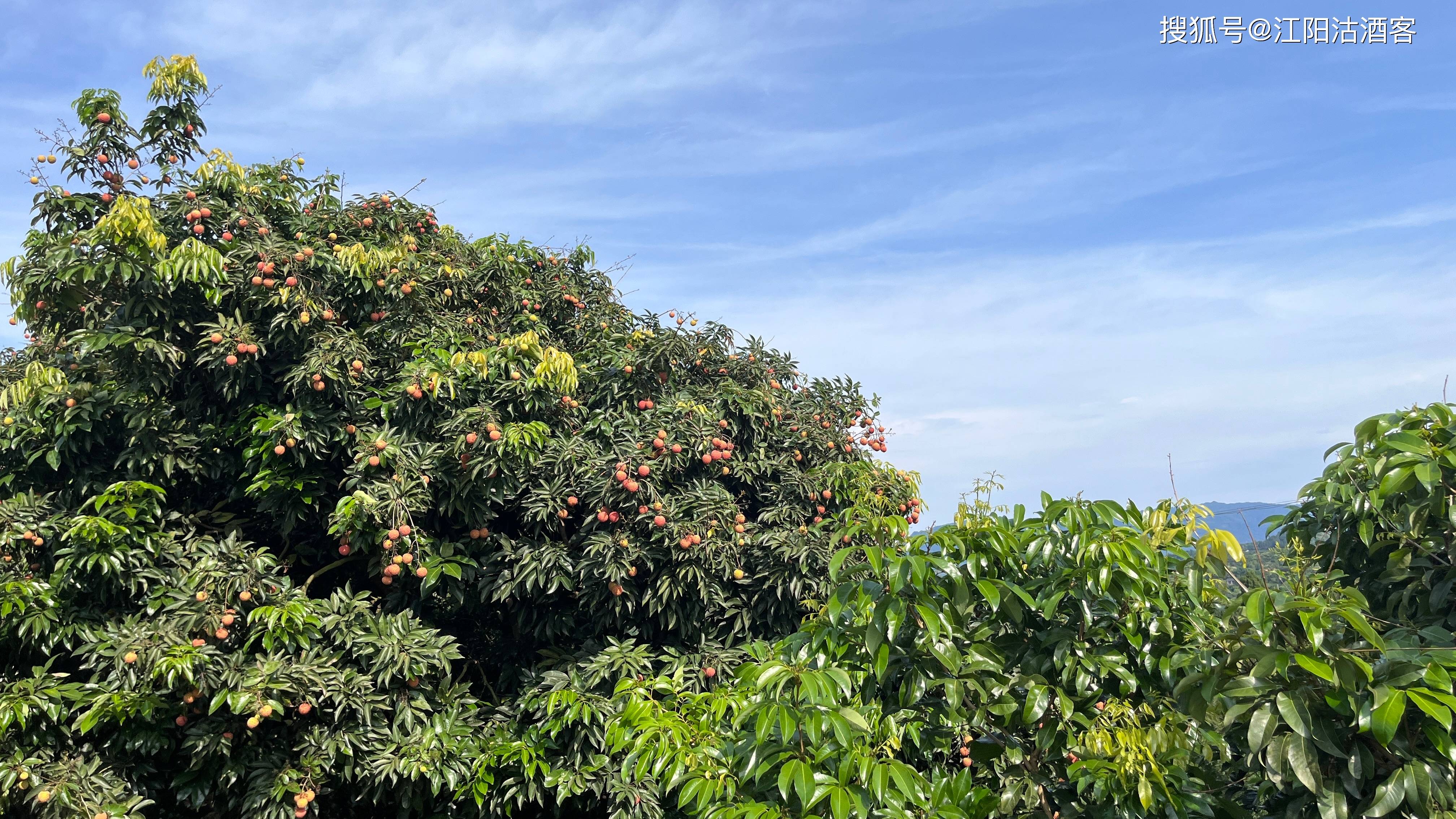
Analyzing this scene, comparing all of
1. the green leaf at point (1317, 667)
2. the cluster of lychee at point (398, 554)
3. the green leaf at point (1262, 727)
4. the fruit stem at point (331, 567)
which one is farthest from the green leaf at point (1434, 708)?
the fruit stem at point (331, 567)

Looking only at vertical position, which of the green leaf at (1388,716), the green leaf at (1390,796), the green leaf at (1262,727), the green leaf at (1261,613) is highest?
the green leaf at (1261,613)

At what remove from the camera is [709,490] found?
5.98 metres

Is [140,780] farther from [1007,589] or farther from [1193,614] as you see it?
[1193,614]

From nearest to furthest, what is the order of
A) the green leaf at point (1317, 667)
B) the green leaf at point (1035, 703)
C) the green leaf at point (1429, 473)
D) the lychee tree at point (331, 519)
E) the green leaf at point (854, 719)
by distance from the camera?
the green leaf at point (1317, 667)
the green leaf at point (854, 719)
the green leaf at point (1035, 703)
the green leaf at point (1429, 473)
the lychee tree at point (331, 519)

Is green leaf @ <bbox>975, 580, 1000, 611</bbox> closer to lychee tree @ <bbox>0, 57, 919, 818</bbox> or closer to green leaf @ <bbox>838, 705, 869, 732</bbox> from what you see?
green leaf @ <bbox>838, 705, 869, 732</bbox>

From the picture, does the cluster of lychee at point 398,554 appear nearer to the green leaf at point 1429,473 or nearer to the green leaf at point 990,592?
the green leaf at point 990,592

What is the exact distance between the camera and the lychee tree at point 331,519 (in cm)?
523

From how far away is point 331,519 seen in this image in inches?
231

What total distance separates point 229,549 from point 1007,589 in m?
5.00

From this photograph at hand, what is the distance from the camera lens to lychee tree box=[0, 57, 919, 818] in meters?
5.23

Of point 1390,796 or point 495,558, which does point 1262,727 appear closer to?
point 1390,796

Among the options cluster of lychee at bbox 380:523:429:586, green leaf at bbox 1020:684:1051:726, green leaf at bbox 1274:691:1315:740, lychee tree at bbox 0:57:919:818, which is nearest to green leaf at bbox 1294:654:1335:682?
green leaf at bbox 1274:691:1315:740

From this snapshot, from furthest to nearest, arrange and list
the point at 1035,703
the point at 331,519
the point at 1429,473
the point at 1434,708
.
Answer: the point at 331,519 < the point at 1429,473 < the point at 1035,703 < the point at 1434,708

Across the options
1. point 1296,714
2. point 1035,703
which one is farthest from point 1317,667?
point 1035,703
